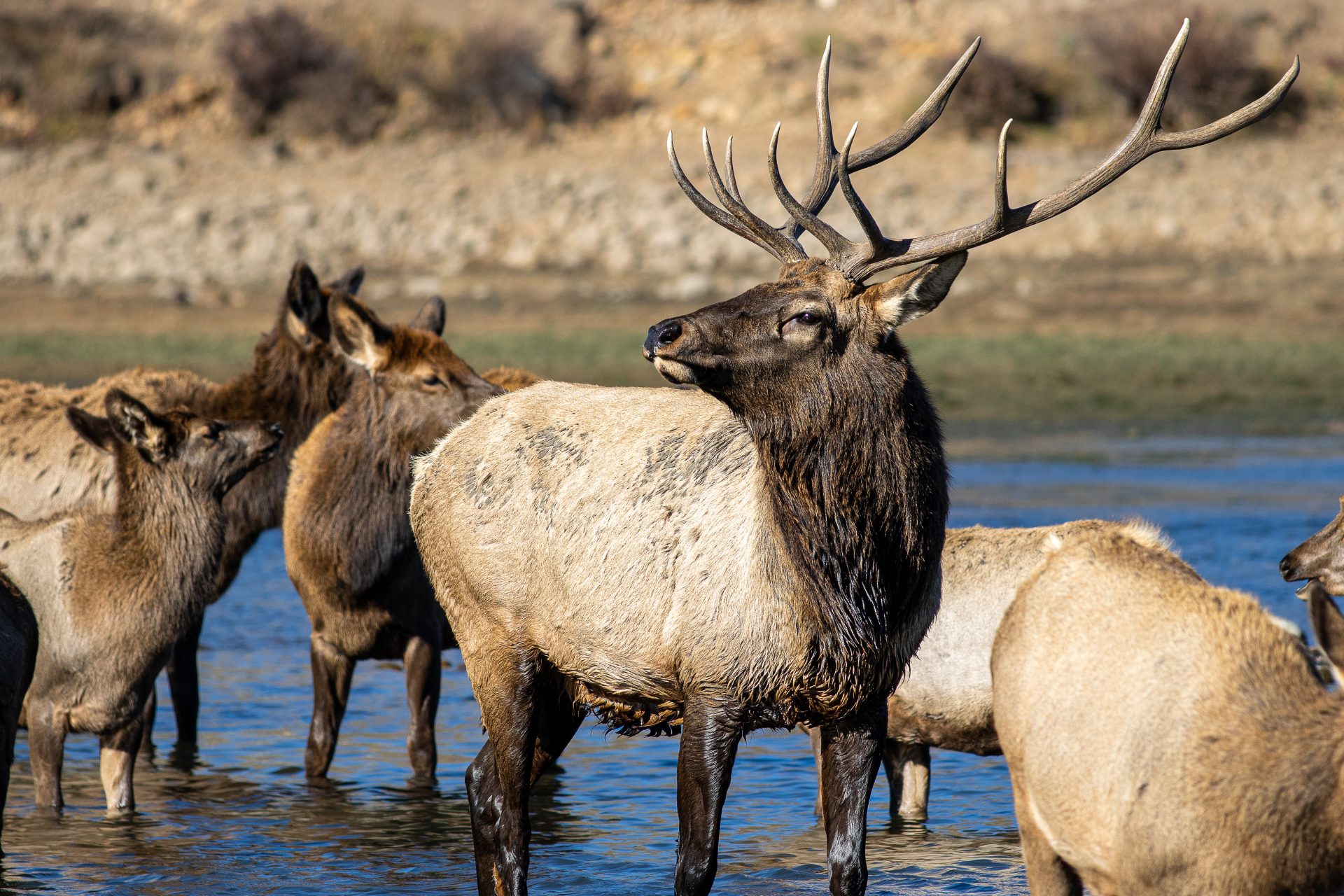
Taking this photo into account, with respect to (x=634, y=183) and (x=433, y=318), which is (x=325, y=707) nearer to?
(x=433, y=318)

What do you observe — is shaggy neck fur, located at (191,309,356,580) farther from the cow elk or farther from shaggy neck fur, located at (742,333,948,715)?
shaggy neck fur, located at (742,333,948,715)

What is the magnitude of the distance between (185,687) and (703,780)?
434 centimetres

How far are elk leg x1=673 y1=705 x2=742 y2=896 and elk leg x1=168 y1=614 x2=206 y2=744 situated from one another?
4098mm

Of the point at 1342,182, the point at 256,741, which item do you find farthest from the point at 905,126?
the point at 1342,182

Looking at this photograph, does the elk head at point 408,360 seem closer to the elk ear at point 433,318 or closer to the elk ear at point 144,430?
the elk ear at point 144,430

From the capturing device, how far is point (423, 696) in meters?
8.50

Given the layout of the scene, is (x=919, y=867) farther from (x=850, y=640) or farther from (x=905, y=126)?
(x=905, y=126)

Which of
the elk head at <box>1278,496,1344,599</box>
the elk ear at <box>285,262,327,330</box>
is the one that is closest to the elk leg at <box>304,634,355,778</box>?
the elk ear at <box>285,262,327,330</box>

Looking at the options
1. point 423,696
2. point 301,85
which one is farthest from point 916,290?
point 301,85

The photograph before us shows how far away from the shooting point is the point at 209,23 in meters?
33.3

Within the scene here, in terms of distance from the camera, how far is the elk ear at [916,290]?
5.59 meters

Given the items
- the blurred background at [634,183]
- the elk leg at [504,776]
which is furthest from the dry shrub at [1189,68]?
the elk leg at [504,776]

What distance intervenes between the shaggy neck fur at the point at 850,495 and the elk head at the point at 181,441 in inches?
139

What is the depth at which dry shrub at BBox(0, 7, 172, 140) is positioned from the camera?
28984 millimetres
